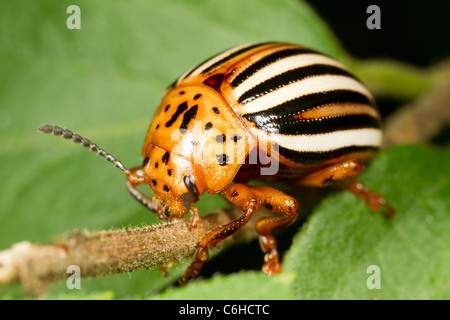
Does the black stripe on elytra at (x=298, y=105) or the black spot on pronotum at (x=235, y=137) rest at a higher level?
the black stripe on elytra at (x=298, y=105)

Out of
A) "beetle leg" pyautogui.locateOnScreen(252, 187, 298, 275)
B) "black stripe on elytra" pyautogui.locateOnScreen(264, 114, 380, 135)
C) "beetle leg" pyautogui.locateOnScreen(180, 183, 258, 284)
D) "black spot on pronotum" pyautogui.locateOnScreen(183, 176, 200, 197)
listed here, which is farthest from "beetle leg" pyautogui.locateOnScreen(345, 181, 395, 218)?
"black spot on pronotum" pyautogui.locateOnScreen(183, 176, 200, 197)

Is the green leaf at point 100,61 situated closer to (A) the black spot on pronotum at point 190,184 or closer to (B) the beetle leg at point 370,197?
(A) the black spot on pronotum at point 190,184

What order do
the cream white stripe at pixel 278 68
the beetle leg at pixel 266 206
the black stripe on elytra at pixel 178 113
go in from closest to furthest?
1. the beetle leg at pixel 266 206
2. the black stripe on elytra at pixel 178 113
3. the cream white stripe at pixel 278 68

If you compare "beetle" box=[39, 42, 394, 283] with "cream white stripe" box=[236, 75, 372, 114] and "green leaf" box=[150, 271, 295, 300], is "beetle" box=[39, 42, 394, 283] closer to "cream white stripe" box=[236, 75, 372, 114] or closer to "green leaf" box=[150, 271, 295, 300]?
"cream white stripe" box=[236, 75, 372, 114]

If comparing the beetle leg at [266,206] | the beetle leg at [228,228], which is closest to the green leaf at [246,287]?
the beetle leg at [228,228]

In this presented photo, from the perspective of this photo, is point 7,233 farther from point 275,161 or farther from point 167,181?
point 275,161

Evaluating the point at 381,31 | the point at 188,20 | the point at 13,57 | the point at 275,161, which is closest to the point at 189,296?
the point at 275,161

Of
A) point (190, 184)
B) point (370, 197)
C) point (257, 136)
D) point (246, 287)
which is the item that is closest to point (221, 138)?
point (257, 136)

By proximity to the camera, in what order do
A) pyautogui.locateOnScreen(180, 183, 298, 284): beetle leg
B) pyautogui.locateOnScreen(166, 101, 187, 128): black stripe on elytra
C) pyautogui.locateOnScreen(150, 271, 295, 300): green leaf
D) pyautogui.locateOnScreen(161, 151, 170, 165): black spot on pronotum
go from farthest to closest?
pyautogui.locateOnScreen(166, 101, 187, 128): black stripe on elytra
pyautogui.locateOnScreen(161, 151, 170, 165): black spot on pronotum
pyautogui.locateOnScreen(180, 183, 298, 284): beetle leg
pyautogui.locateOnScreen(150, 271, 295, 300): green leaf
